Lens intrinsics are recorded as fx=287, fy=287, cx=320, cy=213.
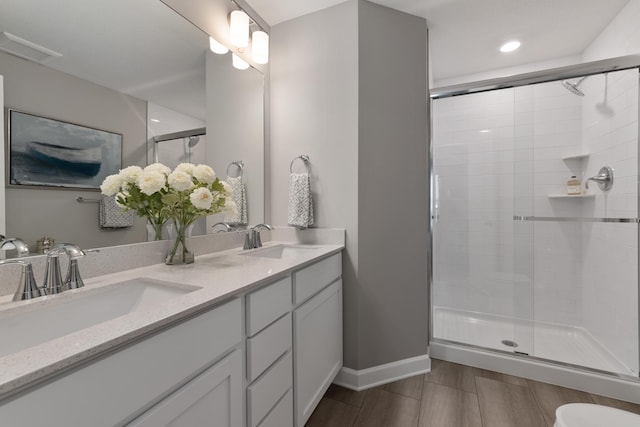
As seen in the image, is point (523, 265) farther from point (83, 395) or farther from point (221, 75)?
point (83, 395)

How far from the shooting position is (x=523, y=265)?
240 centimetres

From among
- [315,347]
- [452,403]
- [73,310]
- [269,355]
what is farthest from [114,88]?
[452,403]

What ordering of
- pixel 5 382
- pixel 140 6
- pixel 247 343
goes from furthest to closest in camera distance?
pixel 140 6 < pixel 247 343 < pixel 5 382

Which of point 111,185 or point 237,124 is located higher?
point 237,124

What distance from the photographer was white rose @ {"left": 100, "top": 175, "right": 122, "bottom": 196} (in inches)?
41.7

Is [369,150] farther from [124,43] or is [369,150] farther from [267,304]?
[124,43]

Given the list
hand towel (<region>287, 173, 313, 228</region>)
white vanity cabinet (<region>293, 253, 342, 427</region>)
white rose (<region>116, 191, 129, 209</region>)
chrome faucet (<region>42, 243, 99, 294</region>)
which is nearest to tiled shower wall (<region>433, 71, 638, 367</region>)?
hand towel (<region>287, 173, 313, 228</region>)

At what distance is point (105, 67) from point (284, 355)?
52.3 inches

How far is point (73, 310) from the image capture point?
816 mm

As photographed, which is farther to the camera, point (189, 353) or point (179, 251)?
point (179, 251)

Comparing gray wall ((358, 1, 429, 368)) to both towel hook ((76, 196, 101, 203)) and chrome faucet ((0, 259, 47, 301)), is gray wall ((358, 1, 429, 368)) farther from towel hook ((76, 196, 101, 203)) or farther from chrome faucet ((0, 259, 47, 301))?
chrome faucet ((0, 259, 47, 301))

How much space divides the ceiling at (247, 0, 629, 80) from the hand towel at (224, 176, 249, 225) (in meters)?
1.15

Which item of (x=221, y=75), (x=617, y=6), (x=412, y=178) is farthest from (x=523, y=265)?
(x=221, y=75)

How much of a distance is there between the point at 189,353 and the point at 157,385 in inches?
3.8
